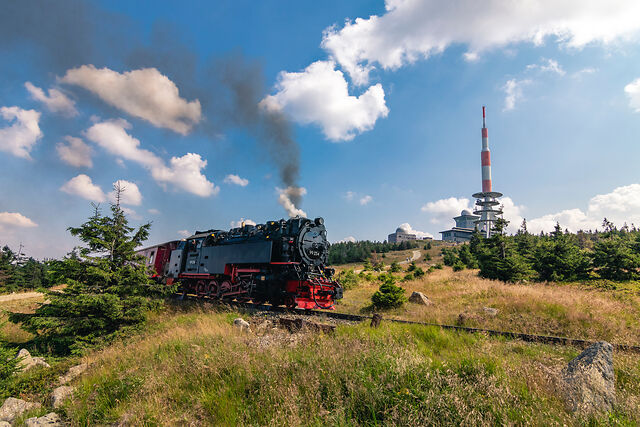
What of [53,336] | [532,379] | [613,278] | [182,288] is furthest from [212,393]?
[613,278]

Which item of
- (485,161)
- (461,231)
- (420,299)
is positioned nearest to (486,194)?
(485,161)

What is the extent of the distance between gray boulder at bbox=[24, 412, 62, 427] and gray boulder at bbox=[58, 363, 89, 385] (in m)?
2.33

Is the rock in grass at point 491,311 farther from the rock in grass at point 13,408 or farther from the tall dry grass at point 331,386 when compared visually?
the rock in grass at point 13,408

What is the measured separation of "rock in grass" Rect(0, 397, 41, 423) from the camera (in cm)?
529

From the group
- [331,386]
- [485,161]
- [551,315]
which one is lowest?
[331,386]

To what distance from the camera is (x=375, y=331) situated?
287 inches

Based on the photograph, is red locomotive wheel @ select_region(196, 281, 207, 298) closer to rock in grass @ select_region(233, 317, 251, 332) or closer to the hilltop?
the hilltop

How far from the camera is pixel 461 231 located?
13200 cm

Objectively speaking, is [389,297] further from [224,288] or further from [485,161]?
[485,161]

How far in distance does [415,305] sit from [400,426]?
12166 mm

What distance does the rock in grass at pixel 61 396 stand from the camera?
5477mm

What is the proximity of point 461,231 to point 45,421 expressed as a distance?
144683 millimetres

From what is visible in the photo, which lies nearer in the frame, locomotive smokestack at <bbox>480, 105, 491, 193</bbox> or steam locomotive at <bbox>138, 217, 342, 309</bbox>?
steam locomotive at <bbox>138, 217, 342, 309</bbox>

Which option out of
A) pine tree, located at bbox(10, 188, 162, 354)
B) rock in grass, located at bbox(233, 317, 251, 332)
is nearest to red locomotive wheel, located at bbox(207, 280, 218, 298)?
pine tree, located at bbox(10, 188, 162, 354)
